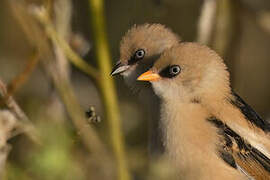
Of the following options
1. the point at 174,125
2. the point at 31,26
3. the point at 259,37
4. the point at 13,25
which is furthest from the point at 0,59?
the point at 174,125

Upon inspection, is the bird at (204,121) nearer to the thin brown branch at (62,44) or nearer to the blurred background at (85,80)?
the blurred background at (85,80)

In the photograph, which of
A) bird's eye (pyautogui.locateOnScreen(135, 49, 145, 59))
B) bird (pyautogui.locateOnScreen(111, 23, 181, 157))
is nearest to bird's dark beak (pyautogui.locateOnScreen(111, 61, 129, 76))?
bird (pyautogui.locateOnScreen(111, 23, 181, 157))

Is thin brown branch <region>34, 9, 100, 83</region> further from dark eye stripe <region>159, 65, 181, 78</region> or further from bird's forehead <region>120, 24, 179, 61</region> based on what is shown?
dark eye stripe <region>159, 65, 181, 78</region>

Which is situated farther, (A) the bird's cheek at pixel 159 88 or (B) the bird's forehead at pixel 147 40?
(B) the bird's forehead at pixel 147 40

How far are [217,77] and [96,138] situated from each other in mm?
1410

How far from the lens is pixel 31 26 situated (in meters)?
7.16

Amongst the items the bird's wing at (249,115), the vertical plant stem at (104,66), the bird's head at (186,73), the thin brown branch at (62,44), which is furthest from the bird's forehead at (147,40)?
the bird's wing at (249,115)

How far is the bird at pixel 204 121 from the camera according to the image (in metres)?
5.50

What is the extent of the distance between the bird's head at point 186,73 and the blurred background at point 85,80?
0.65 meters

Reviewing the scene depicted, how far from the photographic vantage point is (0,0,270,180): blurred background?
5.58 meters

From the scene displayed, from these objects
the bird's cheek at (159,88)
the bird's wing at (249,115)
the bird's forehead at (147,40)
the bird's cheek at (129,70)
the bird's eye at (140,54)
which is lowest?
the bird's wing at (249,115)

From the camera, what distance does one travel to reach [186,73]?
586 cm

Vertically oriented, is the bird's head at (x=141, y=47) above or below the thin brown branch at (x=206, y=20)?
below

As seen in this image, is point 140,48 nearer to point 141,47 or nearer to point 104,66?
point 141,47
